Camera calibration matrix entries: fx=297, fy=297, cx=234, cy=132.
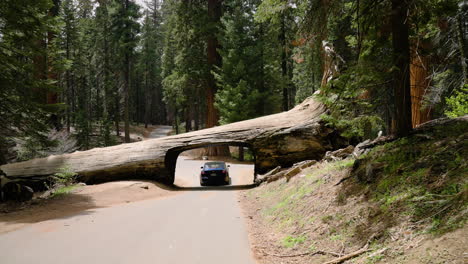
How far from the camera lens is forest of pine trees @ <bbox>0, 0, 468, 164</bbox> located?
652cm

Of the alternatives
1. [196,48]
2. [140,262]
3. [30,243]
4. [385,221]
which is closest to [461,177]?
[385,221]

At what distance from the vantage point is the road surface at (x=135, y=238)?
534 cm

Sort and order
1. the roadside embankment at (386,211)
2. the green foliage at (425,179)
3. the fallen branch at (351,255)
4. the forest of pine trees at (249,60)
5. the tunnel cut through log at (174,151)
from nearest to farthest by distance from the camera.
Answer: the roadside embankment at (386,211), the green foliage at (425,179), the fallen branch at (351,255), the forest of pine trees at (249,60), the tunnel cut through log at (174,151)

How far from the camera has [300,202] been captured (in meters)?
7.07

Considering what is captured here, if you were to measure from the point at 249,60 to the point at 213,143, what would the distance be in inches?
613

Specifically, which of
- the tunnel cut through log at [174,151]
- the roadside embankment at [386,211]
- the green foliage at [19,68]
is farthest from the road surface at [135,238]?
the green foliage at [19,68]

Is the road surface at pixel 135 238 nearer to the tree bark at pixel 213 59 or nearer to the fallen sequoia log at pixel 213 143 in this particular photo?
the fallen sequoia log at pixel 213 143

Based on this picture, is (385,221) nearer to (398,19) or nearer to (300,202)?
(300,202)

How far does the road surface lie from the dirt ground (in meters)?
0.78

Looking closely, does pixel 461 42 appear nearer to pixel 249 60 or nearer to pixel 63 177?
pixel 63 177

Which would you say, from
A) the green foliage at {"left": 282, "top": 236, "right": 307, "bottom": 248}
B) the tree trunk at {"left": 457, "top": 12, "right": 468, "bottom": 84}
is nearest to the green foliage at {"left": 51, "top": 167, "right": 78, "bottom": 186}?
the green foliage at {"left": 282, "top": 236, "right": 307, "bottom": 248}

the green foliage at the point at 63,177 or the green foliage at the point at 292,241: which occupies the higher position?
the green foliage at the point at 63,177

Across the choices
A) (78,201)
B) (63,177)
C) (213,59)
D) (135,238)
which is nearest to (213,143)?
(78,201)

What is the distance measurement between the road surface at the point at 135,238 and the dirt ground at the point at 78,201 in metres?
0.78
